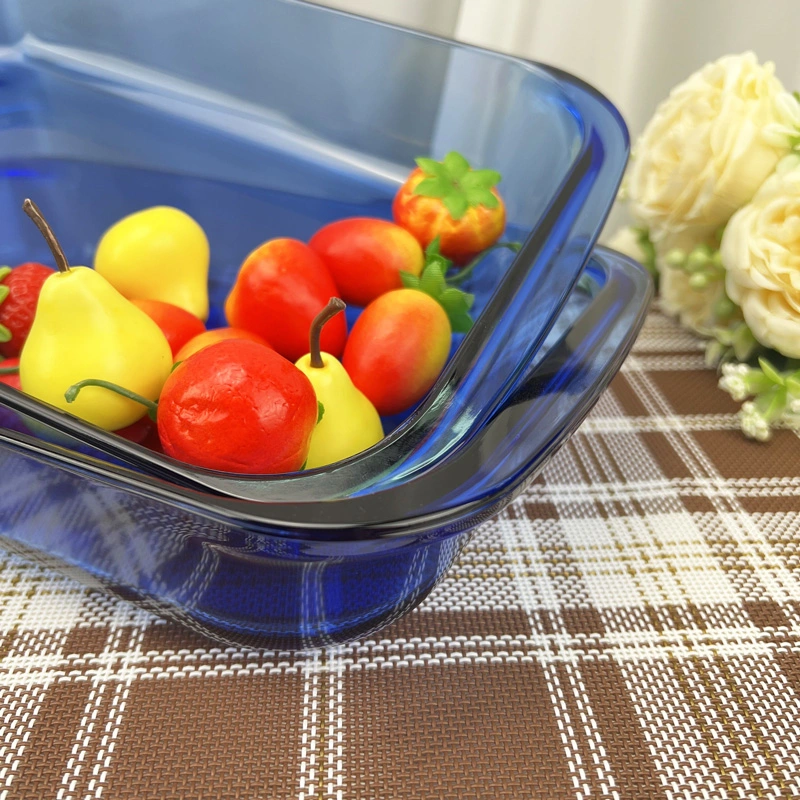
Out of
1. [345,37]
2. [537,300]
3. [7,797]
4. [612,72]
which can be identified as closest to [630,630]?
[537,300]

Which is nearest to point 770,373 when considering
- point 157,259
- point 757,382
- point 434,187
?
point 757,382

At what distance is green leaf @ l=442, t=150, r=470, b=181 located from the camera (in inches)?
17.7

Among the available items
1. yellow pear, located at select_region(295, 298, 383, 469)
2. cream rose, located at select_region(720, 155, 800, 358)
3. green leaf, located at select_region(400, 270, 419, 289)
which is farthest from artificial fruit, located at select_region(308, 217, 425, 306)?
cream rose, located at select_region(720, 155, 800, 358)

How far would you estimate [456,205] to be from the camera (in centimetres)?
43

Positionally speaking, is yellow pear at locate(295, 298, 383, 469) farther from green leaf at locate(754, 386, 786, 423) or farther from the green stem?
green leaf at locate(754, 386, 786, 423)

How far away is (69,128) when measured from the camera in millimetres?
508

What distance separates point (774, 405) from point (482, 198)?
9.8 inches

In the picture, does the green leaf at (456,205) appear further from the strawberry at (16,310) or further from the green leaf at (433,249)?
the strawberry at (16,310)

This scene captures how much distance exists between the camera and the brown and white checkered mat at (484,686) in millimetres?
282

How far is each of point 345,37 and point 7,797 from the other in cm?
48

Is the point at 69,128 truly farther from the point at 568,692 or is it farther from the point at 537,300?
the point at 568,692

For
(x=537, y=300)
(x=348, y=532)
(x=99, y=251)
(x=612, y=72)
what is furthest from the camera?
(x=612, y=72)

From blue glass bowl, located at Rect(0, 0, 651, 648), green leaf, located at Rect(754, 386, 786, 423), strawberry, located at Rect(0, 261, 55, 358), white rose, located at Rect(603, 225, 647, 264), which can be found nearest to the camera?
blue glass bowl, located at Rect(0, 0, 651, 648)

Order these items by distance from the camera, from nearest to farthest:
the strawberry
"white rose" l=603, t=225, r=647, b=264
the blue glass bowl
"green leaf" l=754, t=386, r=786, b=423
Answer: the blue glass bowl < the strawberry < "green leaf" l=754, t=386, r=786, b=423 < "white rose" l=603, t=225, r=647, b=264
